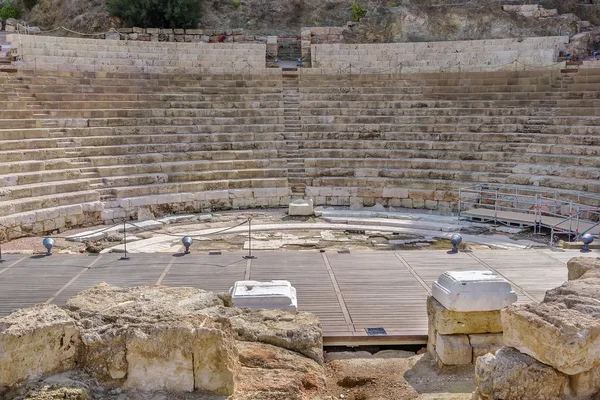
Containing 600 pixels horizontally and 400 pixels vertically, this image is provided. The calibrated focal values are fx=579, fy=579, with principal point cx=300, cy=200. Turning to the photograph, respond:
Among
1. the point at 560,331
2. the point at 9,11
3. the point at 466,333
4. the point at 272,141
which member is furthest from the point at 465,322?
the point at 9,11

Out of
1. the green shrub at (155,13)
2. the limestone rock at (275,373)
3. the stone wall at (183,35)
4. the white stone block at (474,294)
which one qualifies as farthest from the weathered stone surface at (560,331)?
the green shrub at (155,13)

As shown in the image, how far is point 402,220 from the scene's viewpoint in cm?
1275

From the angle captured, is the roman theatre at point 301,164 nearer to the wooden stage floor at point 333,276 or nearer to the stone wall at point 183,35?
the wooden stage floor at point 333,276

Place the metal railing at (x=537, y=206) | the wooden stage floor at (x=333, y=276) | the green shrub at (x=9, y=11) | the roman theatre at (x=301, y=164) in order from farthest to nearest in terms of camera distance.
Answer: the green shrub at (x=9, y=11) → the metal railing at (x=537, y=206) → the roman theatre at (x=301, y=164) → the wooden stage floor at (x=333, y=276)

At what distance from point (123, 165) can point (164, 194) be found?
4.36 feet

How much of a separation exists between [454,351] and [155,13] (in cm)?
2205

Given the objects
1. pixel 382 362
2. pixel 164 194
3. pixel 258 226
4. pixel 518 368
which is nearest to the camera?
pixel 518 368

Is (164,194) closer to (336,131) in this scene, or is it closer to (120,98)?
(120,98)

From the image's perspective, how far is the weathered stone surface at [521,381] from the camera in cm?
368

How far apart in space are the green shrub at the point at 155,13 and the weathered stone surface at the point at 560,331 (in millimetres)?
22329

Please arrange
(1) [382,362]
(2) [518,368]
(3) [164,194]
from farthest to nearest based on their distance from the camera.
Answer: (3) [164,194] → (1) [382,362] → (2) [518,368]

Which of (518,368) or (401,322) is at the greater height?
(518,368)

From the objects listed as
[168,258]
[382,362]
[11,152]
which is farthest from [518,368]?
[11,152]

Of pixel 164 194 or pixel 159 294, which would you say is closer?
pixel 159 294
